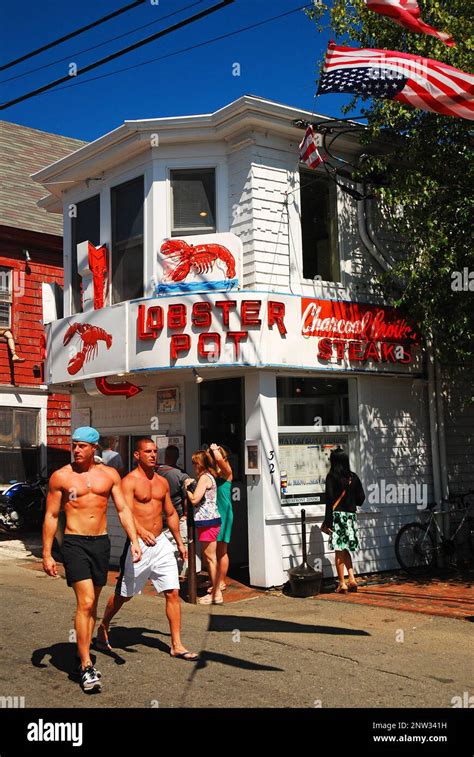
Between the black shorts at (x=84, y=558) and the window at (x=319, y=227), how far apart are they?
6.34m

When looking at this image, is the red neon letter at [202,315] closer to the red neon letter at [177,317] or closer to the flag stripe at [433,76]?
the red neon letter at [177,317]

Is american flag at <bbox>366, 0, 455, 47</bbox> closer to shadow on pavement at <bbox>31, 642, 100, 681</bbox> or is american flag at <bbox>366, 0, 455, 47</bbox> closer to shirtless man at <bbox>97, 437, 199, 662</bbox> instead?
shirtless man at <bbox>97, 437, 199, 662</bbox>

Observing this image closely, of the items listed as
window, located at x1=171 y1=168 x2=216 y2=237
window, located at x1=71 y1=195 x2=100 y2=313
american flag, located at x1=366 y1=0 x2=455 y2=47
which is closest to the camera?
american flag, located at x1=366 y1=0 x2=455 y2=47

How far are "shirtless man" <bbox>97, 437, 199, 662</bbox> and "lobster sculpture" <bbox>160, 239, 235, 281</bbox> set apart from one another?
14.7 ft

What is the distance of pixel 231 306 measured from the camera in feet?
35.2

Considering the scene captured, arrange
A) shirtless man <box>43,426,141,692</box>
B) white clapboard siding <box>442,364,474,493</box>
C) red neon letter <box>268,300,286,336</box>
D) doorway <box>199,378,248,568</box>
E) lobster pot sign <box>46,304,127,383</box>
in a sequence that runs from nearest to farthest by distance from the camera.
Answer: shirtless man <box>43,426,141,692</box>, red neon letter <box>268,300,286,336</box>, lobster pot sign <box>46,304,127,383</box>, doorway <box>199,378,248,568</box>, white clapboard siding <box>442,364,474,493</box>

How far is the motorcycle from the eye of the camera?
15805 millimetres

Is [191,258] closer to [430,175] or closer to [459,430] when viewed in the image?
[430,175]

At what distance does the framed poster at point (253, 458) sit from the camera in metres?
10.8

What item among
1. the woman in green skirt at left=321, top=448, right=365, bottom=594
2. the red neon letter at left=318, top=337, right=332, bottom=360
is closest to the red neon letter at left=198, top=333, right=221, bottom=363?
the red neon letter at left=318, top=337, right=332, bottom=360

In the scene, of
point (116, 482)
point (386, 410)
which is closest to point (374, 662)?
point (116, 482)

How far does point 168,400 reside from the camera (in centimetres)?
1214

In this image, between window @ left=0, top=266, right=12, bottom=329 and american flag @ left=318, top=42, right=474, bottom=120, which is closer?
american flag @ left=318, top=42, right=474, bottom=120

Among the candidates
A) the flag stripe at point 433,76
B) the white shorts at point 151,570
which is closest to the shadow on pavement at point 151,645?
the white shorts at point 151,570
